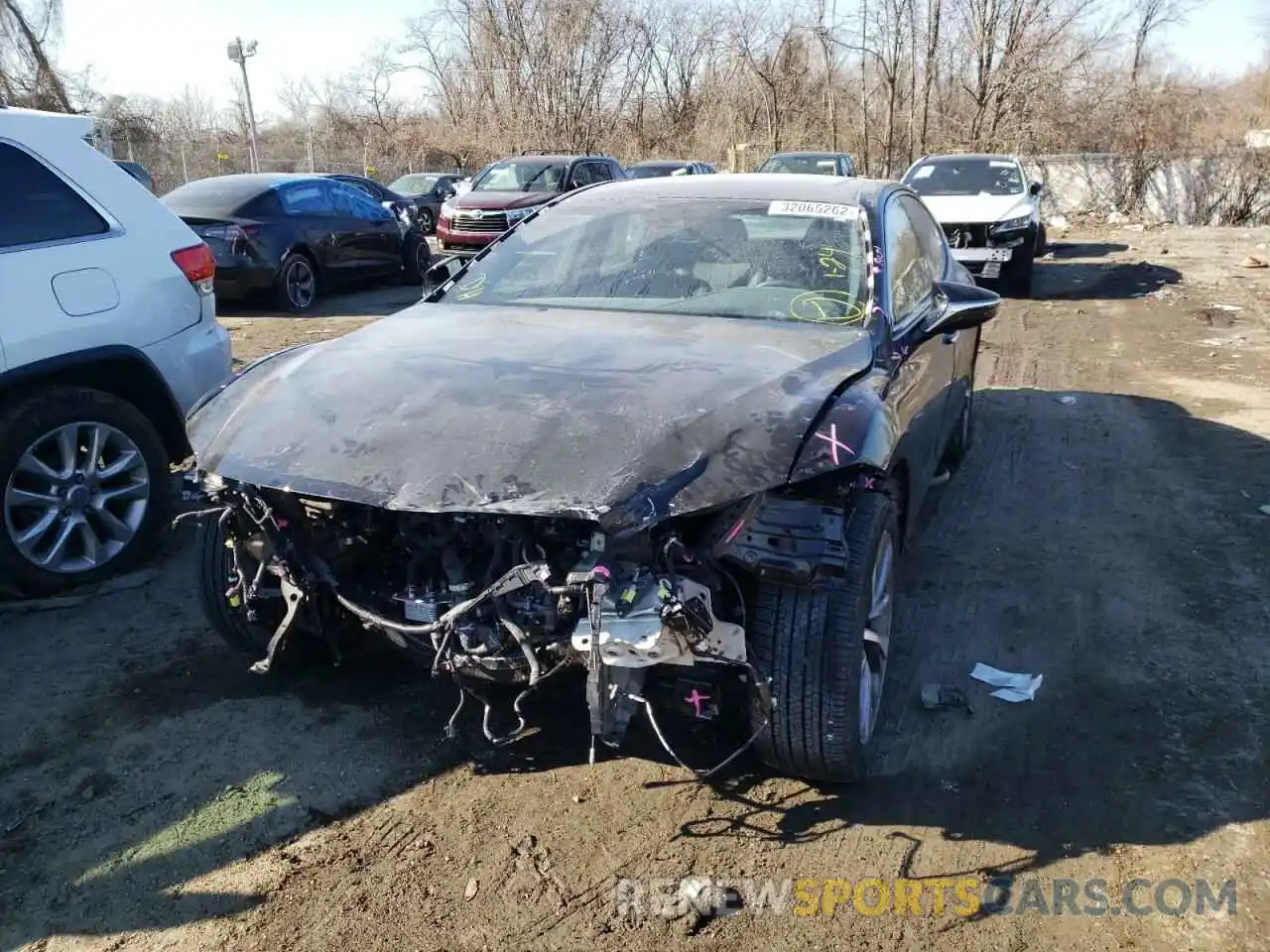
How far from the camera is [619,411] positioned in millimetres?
2975

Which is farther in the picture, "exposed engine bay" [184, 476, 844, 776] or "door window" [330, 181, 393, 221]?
"door window" [330, 181, 393, 221]

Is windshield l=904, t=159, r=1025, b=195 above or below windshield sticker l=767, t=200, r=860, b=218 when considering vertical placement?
above

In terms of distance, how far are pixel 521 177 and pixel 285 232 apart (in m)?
5.36

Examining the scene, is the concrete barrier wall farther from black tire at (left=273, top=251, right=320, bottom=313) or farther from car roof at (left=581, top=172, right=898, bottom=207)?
car roof at (left=581, top=172, right=898, bottom=207)

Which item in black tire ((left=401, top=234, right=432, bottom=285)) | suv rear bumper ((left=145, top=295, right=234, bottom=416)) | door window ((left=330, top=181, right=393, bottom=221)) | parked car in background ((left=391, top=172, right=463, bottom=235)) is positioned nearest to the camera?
suv rear bumper ((left=145, top=295, right=234, bottom=416))

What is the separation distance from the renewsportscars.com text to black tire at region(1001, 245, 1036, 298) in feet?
37.1

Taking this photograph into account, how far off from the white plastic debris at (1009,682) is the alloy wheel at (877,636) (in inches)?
21.1

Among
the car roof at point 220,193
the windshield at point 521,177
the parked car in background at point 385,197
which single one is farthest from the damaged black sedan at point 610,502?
the parked car in background at point 385,197

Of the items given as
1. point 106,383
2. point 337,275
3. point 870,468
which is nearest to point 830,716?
point 870,468

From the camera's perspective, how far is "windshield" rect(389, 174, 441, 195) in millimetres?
23016

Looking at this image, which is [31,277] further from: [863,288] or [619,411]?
[863,288]

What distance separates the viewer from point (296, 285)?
1195 centimetres

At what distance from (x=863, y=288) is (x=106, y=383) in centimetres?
341

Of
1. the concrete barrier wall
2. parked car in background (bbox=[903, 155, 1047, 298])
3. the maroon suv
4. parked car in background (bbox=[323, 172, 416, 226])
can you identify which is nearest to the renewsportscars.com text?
parked car in background (bbox=[903, 155, 1047, 298])
